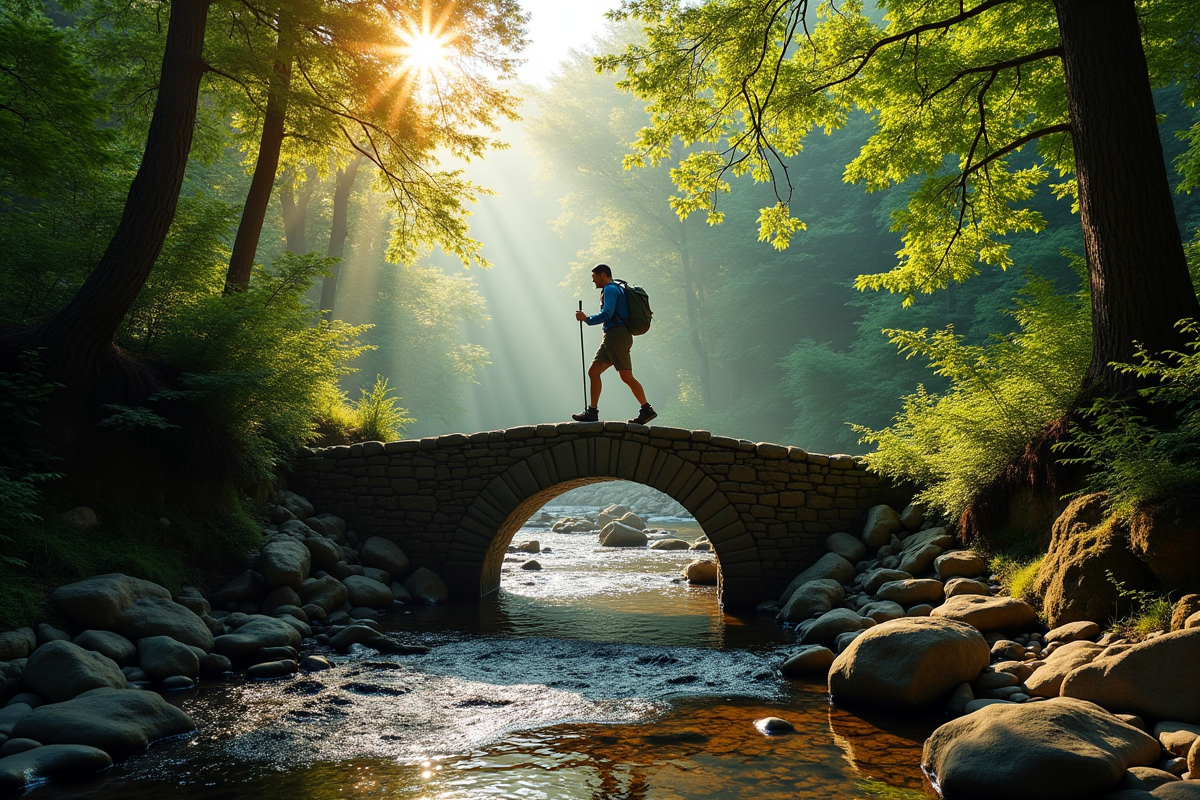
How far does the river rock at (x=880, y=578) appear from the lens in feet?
22.7

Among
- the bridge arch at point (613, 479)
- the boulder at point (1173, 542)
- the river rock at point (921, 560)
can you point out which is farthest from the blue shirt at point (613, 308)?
the boulder at point (1173, 542)

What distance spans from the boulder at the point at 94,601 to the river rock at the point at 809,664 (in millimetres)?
4789

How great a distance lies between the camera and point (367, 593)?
7.92m

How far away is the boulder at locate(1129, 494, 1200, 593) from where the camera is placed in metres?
4.33

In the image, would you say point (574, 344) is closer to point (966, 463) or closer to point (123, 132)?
point (123, 132)

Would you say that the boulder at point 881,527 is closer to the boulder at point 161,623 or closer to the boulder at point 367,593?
the boulder at point 367,593

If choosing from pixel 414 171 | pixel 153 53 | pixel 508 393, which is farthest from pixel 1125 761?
pixel 508 393

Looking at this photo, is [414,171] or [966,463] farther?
[414,171]

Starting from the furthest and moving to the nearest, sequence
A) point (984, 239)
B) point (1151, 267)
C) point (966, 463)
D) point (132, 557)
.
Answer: point (984, 239) < point (966, 463) < point (132, 557) < point (1151, 267)

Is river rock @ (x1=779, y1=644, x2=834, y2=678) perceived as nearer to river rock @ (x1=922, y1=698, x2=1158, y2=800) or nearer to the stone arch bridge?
river rock @ (x1=922, y1=698, x2=1158, y2=800)

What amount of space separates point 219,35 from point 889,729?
34.6 feet

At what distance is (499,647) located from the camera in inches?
258

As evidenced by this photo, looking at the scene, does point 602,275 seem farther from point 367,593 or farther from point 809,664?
point 809,664

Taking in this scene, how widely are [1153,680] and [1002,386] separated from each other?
3520mm
